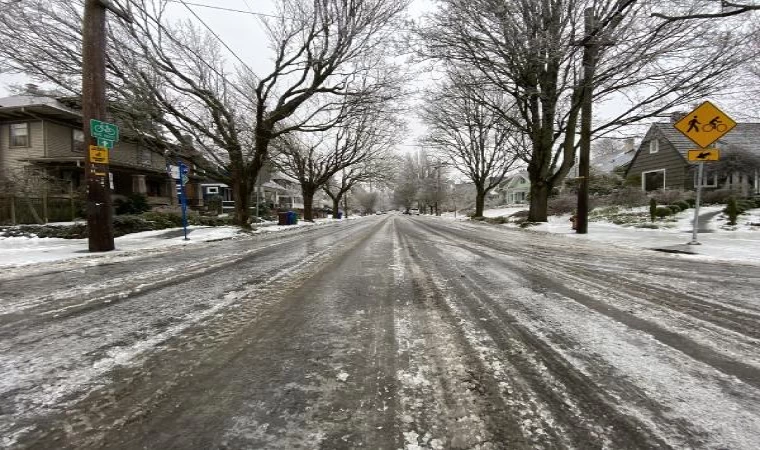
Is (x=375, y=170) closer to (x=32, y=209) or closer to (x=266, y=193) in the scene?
(x=266, y=193)

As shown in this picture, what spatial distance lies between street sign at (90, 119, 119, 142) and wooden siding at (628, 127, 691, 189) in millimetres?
27530

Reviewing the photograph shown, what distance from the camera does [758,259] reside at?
626 centimetres

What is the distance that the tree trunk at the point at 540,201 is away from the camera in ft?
58.2

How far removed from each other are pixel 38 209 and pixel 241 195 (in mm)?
7416

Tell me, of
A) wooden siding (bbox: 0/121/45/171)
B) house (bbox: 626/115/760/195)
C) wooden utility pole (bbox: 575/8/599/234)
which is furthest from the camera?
Result: house (bbox: 626/115/760/195)

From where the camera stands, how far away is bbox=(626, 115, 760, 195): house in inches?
905

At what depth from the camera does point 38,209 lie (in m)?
14.0

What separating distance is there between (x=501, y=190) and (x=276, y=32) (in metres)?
59.3

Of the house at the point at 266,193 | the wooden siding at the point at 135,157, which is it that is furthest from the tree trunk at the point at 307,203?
the wooden siding at the point at 135,157

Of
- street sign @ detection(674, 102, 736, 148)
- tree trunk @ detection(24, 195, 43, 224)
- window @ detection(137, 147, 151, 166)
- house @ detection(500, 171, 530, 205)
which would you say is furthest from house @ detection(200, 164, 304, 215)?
house @ detection(500, 171, 530, 205)

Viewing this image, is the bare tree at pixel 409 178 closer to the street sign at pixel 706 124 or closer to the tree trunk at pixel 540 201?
the tree trunk at pixel 540 201

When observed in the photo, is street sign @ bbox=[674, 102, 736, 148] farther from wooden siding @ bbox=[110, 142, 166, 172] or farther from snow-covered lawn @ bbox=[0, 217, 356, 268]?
wooden siding @ bbox=[110, 142, 166, 172]

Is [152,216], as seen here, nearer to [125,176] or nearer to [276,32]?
[276,32]

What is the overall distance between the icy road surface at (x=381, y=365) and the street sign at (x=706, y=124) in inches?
201
